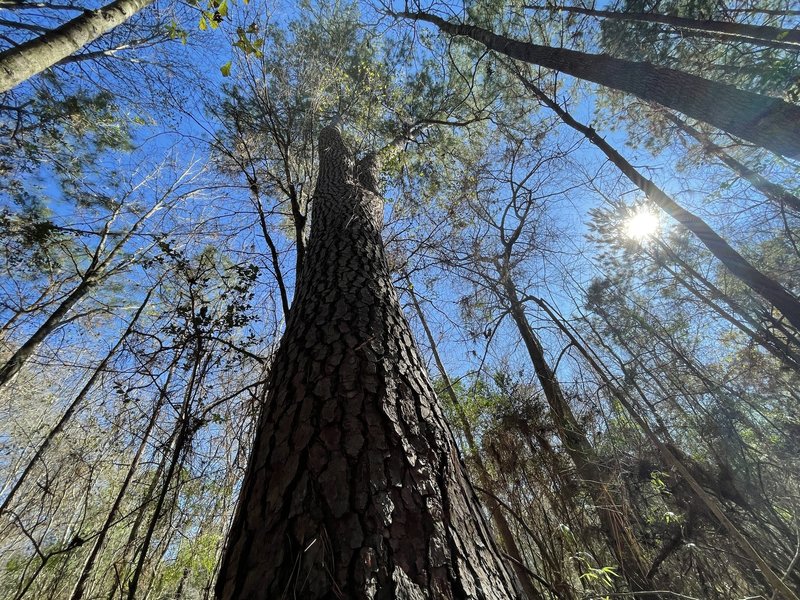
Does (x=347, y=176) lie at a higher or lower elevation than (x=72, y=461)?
higher

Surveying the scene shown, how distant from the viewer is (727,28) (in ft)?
13.9

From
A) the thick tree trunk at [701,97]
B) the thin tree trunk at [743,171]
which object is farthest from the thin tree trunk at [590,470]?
the thin tree trunk at [743,171]

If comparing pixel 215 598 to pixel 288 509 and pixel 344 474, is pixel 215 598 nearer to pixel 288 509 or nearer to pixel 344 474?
pixel 288 509

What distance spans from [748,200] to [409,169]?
6025 mm

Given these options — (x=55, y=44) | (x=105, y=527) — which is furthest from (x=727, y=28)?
(x=105, y=527)

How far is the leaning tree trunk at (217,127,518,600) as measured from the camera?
71cm

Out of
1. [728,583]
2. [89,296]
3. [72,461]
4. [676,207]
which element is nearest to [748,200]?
[676,207]

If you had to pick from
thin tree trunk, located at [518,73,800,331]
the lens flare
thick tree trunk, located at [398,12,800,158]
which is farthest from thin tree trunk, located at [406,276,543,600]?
the lens flare

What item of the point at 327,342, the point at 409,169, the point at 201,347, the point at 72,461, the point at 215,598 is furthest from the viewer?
the point at 409,169

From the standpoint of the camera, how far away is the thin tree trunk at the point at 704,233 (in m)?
3.62

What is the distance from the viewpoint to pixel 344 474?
34.9 inches

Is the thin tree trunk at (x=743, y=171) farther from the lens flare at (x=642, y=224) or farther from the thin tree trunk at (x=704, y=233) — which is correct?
the lens flare at (x=642, y=224)

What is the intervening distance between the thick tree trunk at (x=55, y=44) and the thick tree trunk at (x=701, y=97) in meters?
4.91

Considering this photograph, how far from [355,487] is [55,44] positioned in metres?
3.68
